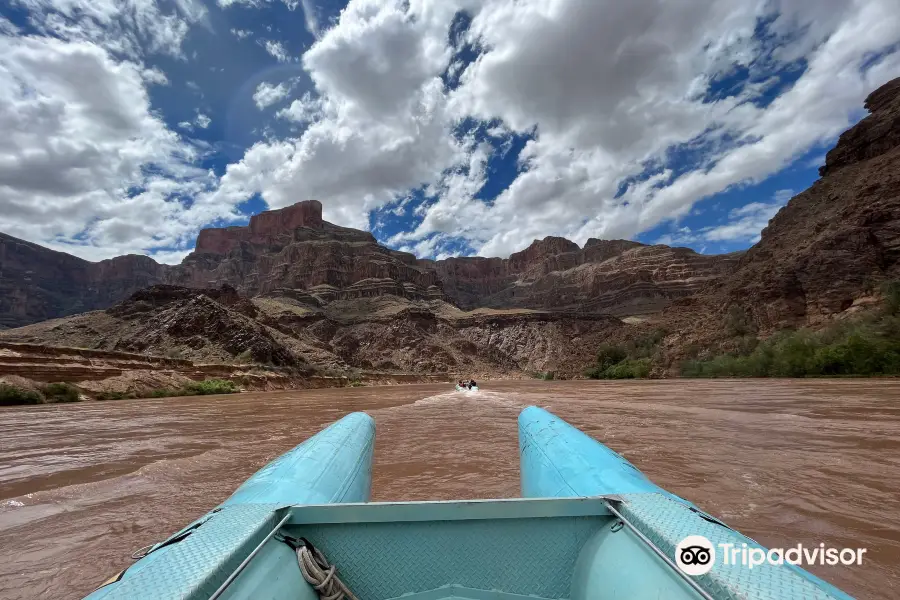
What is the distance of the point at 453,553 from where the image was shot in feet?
5.62

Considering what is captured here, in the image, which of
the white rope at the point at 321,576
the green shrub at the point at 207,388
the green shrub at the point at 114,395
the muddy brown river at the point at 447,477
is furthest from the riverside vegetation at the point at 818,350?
the green shrub at the point at 114,395

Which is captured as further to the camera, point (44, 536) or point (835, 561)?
point (44, 536)

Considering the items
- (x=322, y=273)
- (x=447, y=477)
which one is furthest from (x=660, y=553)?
(x=322, y=273)

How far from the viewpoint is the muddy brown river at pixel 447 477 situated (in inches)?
97.4

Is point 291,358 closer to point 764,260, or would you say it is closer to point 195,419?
point 195,419

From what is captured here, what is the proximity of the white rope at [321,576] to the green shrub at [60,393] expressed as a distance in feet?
73.2

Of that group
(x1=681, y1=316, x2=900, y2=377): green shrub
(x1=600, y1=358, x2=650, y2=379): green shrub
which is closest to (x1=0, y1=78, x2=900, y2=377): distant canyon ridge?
(x1=600, y1=358, x2=650, y2=379): green shrub

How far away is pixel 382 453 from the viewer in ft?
19.3

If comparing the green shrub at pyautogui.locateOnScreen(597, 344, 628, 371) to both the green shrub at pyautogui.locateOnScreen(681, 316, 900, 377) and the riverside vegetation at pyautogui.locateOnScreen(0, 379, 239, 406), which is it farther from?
the riverside vegetation at pyautogui.locateOnScreen(0, 379, 239, 406)

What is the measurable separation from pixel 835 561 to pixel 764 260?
4628cm

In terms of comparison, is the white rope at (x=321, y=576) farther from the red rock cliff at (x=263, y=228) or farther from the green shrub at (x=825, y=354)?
the red rock cliff at (x=263, y=228)

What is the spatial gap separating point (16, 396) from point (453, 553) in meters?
22.0

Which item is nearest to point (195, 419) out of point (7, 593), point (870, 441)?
point (7, 593)

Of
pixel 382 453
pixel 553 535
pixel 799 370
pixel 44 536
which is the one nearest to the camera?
pixel 553 535
